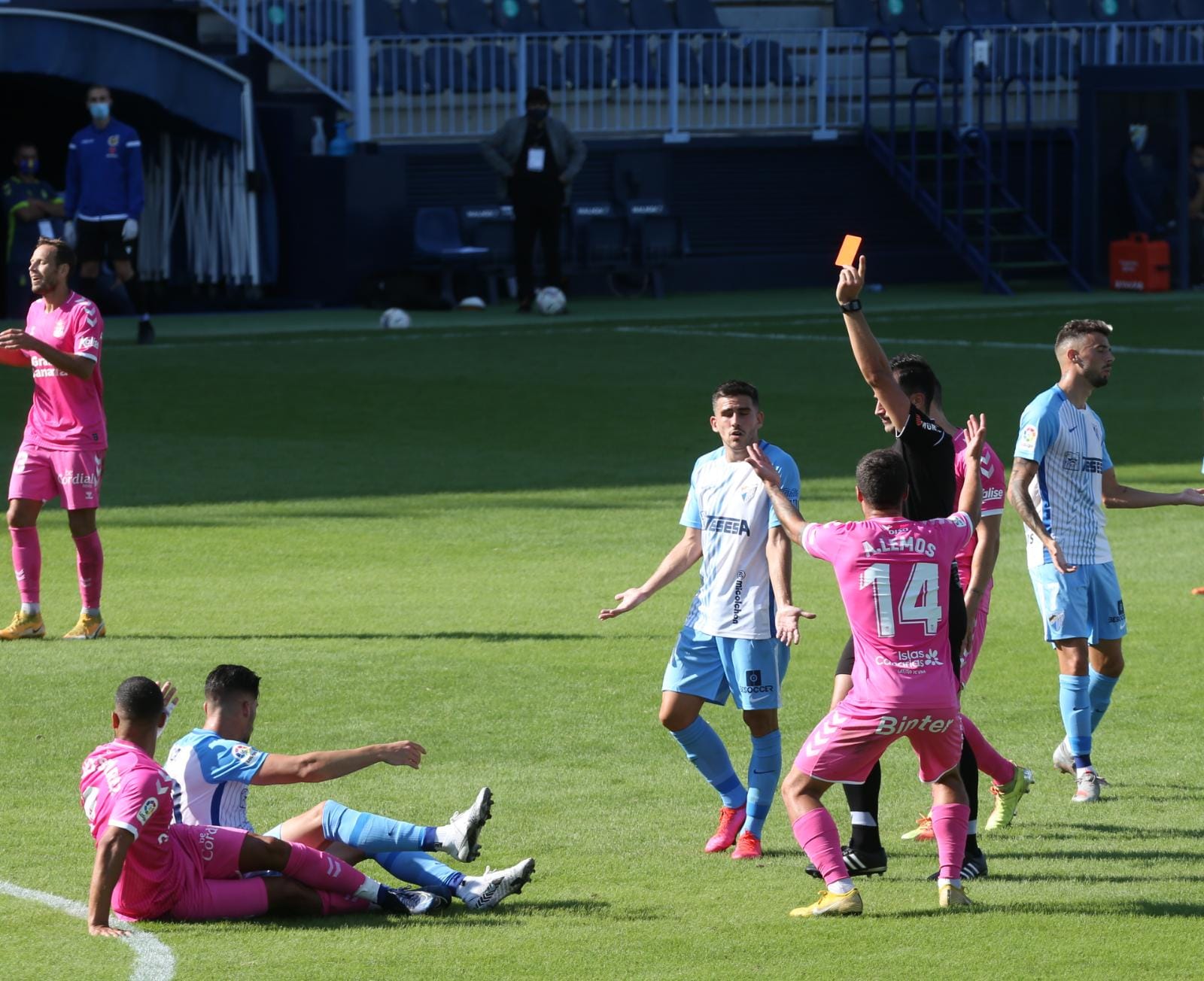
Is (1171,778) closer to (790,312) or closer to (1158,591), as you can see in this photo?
(1158,591)

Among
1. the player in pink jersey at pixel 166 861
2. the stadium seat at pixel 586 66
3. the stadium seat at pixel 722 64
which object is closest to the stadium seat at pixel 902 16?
the stadium seat at pixel 722 64

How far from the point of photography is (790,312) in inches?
1083

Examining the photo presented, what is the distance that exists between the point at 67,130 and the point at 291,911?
24.9 m

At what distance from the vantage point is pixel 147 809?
6059mm

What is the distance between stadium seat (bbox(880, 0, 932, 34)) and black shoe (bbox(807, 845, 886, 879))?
92.6 ft

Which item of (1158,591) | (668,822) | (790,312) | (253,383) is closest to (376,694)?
(668,822)

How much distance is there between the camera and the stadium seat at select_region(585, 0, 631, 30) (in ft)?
108

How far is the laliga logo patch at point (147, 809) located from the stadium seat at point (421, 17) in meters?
26.2

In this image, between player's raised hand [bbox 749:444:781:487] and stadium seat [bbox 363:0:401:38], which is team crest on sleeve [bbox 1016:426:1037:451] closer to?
player's raised hand [bbox 749:444:781:487]

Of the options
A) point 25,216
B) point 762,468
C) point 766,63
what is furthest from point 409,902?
point 766,63

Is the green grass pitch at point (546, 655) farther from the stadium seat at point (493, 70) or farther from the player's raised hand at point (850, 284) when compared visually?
the stadium seat at point (493, 70)

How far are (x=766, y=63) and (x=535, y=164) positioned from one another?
6647mm

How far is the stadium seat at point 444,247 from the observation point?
28.0 m

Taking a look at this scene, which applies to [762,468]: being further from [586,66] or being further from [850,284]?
[586,66]
